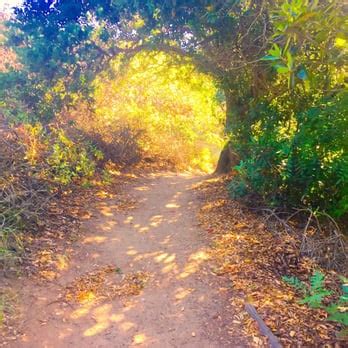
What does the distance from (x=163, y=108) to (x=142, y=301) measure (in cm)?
1164

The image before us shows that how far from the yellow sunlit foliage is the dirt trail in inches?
171

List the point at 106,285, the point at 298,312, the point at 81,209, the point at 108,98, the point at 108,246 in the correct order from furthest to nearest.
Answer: the point at 108,98
the point at 81,209
the point at 108,246
the point at 106,285
the point at 298,312

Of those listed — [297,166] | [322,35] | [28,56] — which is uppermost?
[28,56]

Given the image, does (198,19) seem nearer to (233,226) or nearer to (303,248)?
(233,226)

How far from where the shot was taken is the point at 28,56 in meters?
7.74

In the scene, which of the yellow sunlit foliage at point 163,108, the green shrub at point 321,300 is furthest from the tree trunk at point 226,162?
the green shrub at point 321,300

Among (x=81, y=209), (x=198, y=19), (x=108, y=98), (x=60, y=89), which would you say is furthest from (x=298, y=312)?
(x=108, y=98)

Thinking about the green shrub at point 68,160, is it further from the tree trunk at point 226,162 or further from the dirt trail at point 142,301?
the tree trunk at point 226,162

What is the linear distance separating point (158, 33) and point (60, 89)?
2549 mm

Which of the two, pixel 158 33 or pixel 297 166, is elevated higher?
pixel 158 33

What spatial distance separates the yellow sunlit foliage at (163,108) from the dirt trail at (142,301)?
4.34 m

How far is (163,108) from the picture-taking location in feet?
50.6

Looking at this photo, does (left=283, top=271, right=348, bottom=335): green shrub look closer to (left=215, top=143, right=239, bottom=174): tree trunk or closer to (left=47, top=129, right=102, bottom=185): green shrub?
(left=47, top=129, right=102, bottom=185): green shrub

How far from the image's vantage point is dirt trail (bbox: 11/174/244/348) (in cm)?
391
